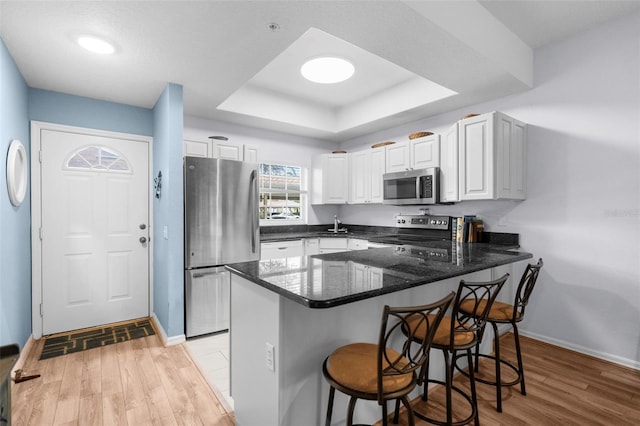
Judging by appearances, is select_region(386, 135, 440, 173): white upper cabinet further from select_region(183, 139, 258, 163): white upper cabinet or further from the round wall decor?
the round wall decor

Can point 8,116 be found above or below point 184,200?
above

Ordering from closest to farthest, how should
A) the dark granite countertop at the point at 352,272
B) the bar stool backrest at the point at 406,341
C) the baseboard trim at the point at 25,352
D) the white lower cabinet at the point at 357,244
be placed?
the bar stool backrest at the point at 406,341, the dark granite countertop at the point at 352,272, the baseboard trim at the point at 25,352, the white lower cabinet at the point at 357,244

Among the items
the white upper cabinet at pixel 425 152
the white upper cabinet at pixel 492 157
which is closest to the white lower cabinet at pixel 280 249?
the white upper cabinet at pixel 425 152

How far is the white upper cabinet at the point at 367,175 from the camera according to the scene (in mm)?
4496

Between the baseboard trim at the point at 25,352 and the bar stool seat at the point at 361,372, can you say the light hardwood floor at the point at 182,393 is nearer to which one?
the baseboard trim at the point at 25,352

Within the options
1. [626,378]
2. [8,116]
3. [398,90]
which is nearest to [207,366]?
[8,116]

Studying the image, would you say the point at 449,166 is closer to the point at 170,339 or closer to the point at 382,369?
the point at 382,369

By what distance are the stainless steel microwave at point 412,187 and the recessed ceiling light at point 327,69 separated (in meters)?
1.47

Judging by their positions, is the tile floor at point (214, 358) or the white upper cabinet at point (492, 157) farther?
the white upper cabinet at point (492, 157)

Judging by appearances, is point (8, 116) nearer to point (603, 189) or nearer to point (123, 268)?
point (123, 268)

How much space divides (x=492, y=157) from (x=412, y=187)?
1117 millimetres

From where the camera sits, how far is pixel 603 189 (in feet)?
8.95

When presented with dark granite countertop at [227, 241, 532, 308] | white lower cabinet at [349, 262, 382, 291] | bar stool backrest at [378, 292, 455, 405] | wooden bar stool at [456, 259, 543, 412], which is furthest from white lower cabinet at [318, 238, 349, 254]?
bar stool backrest at [378, 292, 455, 405]

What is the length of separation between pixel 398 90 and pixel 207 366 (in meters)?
3.68
